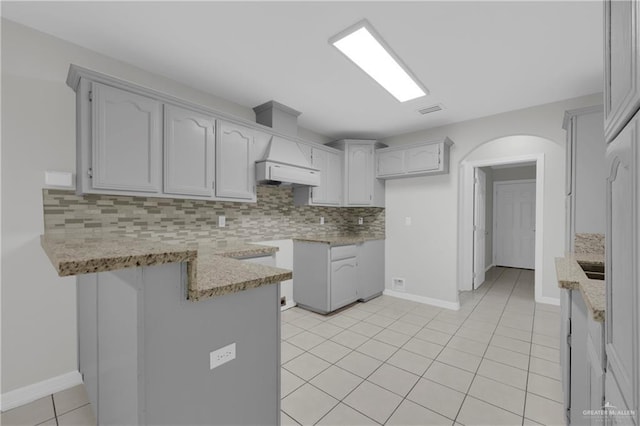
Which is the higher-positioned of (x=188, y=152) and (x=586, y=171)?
(x=188, y=152)

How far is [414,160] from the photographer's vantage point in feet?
12.7

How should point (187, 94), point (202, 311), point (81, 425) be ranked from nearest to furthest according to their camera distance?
1. point (202, 311)
2. point (81, 425)
3. point (187, 94)

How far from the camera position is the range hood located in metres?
2.92

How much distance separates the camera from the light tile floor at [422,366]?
68.9 inches

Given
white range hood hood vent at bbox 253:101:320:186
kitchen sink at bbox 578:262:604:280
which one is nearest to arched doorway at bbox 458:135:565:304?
kitchen sink at bbox 578:262:604:280

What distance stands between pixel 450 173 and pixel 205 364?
3691 millimetres

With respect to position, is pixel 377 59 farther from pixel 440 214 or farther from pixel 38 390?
pixel 38 390

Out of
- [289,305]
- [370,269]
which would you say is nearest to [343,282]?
[370,269]

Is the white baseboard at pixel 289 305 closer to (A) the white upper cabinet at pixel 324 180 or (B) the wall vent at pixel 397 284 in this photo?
(A) the white upper cabinet at pixel 324 180

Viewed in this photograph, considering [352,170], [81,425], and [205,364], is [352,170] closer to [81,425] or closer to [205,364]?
[205,364]

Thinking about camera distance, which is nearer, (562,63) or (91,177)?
(91,177)

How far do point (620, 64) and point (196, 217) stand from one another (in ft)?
9.64

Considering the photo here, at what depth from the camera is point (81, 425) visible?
Result: 1662mm

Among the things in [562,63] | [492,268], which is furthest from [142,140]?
[492,268]
